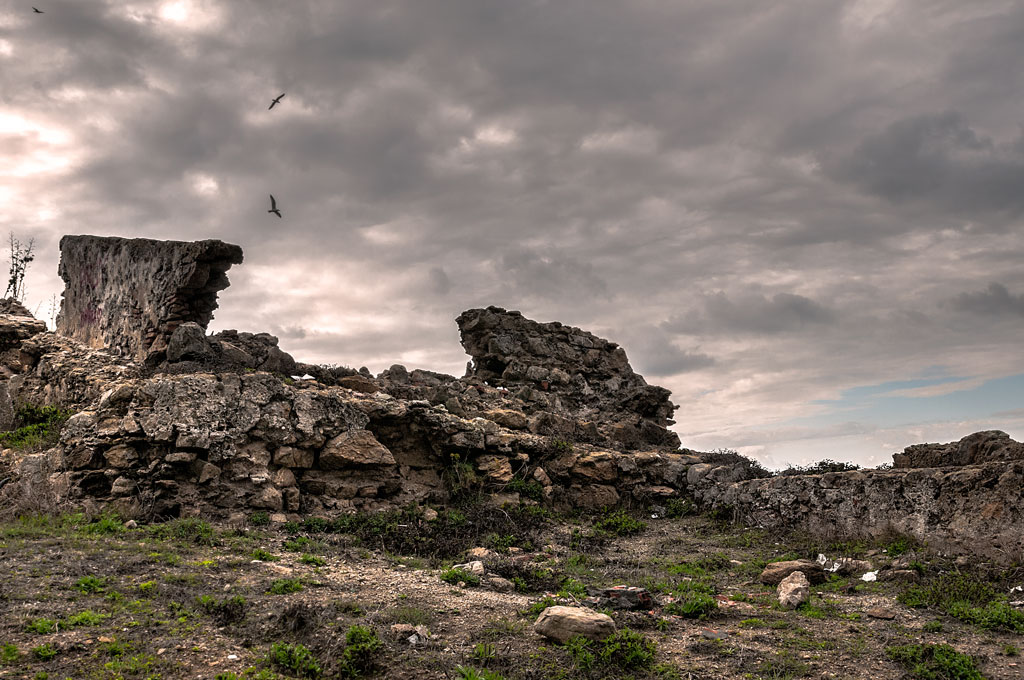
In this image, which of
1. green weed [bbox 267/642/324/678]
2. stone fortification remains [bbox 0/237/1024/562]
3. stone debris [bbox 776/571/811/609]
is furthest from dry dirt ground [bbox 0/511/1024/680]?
stone fortification remains [bbox 0/237/1024/562]

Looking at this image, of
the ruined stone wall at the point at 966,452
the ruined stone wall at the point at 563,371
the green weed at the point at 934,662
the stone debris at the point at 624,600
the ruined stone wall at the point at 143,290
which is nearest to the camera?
the green weed at the point at 934,662

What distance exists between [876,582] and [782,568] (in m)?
1.42

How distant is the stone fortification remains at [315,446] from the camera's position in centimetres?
1212

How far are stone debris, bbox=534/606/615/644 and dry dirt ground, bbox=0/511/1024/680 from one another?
0.53ft

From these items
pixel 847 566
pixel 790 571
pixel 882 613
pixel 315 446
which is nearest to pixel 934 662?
pixel 882 613

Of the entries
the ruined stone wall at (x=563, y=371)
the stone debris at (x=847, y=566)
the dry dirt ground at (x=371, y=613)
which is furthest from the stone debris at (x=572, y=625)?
the ruined stone wall at (x=563, y=371)

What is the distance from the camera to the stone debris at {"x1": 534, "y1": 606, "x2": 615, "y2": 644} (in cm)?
741

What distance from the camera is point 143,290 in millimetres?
17719

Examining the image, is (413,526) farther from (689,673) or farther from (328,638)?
(689,673)

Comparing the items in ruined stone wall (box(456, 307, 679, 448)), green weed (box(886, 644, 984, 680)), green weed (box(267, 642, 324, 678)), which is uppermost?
ruined stone wall (box(456, 307, 679, 448))

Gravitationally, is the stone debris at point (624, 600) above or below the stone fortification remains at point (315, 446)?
below

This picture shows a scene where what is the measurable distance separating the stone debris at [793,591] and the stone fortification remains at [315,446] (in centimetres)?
289

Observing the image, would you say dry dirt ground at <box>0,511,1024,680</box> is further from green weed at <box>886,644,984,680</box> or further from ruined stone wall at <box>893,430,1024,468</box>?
ruined stone wall at <box>893,430,1024,468</box>

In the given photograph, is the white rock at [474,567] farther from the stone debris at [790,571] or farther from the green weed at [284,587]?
the stone debris at [790,571]
